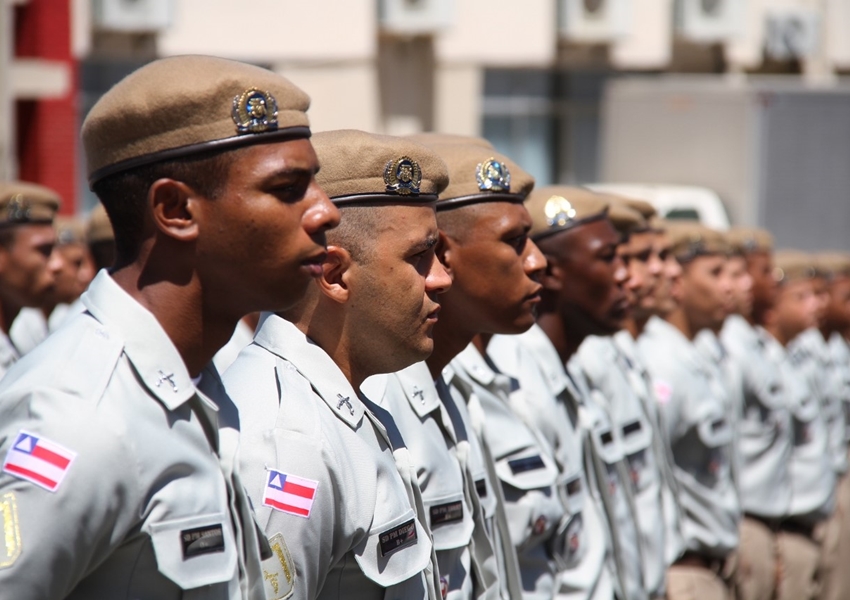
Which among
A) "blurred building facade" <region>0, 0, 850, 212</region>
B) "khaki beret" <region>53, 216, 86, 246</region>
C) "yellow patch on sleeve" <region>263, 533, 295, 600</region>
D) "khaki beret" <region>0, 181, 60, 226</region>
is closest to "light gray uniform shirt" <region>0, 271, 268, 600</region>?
"yellow patch on sleeve" <region>263, 533, 295, 600</region>

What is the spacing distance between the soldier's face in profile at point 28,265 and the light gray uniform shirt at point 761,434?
12.7ft

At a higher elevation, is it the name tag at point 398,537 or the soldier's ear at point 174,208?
the soldier's ear at point 174,208

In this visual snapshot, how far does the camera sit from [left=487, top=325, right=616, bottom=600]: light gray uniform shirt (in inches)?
181

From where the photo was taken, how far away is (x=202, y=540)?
7.25ft

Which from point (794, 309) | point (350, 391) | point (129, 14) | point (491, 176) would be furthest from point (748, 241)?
point (129, 14)

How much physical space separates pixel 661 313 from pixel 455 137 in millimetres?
3047

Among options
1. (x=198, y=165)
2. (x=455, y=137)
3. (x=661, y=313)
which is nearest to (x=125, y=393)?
(x=198, y=165)

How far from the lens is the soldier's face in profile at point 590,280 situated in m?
5.19

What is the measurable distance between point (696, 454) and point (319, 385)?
162 inches

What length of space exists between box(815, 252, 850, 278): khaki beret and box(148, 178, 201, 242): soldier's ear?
30.7 ft

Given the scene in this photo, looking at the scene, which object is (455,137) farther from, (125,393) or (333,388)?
(125,393)

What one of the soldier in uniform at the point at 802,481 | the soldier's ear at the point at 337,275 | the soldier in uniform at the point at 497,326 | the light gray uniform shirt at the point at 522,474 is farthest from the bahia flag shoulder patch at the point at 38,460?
the soldier in uniform at the point at 802,481

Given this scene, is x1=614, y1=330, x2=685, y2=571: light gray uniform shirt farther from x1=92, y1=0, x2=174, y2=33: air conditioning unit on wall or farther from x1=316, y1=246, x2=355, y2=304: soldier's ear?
x1=92, y1=0, x2=174, y2=33: air conditioning unit on wall

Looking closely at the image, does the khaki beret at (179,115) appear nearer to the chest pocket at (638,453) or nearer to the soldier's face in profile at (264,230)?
the soldier's face in profile at (264,230)
